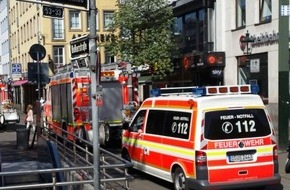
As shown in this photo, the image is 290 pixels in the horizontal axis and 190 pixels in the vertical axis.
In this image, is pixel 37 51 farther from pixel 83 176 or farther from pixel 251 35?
pixel 251 35

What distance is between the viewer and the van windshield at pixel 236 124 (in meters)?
8.83

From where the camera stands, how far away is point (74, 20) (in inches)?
1977

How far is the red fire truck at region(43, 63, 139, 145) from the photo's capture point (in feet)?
56.8

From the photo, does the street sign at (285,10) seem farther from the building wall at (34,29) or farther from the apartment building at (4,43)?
the apartment building at (4,43)

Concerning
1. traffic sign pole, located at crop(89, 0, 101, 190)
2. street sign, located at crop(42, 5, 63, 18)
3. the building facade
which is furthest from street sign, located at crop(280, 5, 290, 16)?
traffic sign pole, located at crop(89, 0, 101, 190)

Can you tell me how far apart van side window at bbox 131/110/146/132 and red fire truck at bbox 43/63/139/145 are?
4.99 meters

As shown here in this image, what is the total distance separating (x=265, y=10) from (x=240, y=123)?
12.6 meters

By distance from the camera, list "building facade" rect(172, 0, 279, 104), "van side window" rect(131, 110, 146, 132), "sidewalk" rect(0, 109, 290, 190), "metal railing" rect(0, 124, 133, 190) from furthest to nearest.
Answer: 1. "building facade" rect(172, 0, 279, 104)
2. "van side window" rect(131, 110, 146, 132)
3. "sidewalk" rect(0, 109, 290, 190)
4. "metal railing" rect(0, 124, 133, 190)

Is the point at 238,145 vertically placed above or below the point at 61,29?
below

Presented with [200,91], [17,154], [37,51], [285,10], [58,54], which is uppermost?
[58,54]

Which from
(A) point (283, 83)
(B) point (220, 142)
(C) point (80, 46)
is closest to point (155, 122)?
(B) point (220, 142)

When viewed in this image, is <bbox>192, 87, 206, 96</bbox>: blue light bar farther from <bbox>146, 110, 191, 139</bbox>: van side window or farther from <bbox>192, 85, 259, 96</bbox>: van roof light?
<bbox>146, 110, 191, 139</bbox>: van side window

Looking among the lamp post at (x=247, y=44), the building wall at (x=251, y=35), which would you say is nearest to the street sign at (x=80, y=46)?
the building wall at (x=251, y=35)

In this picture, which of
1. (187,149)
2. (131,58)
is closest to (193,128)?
(187,149)
